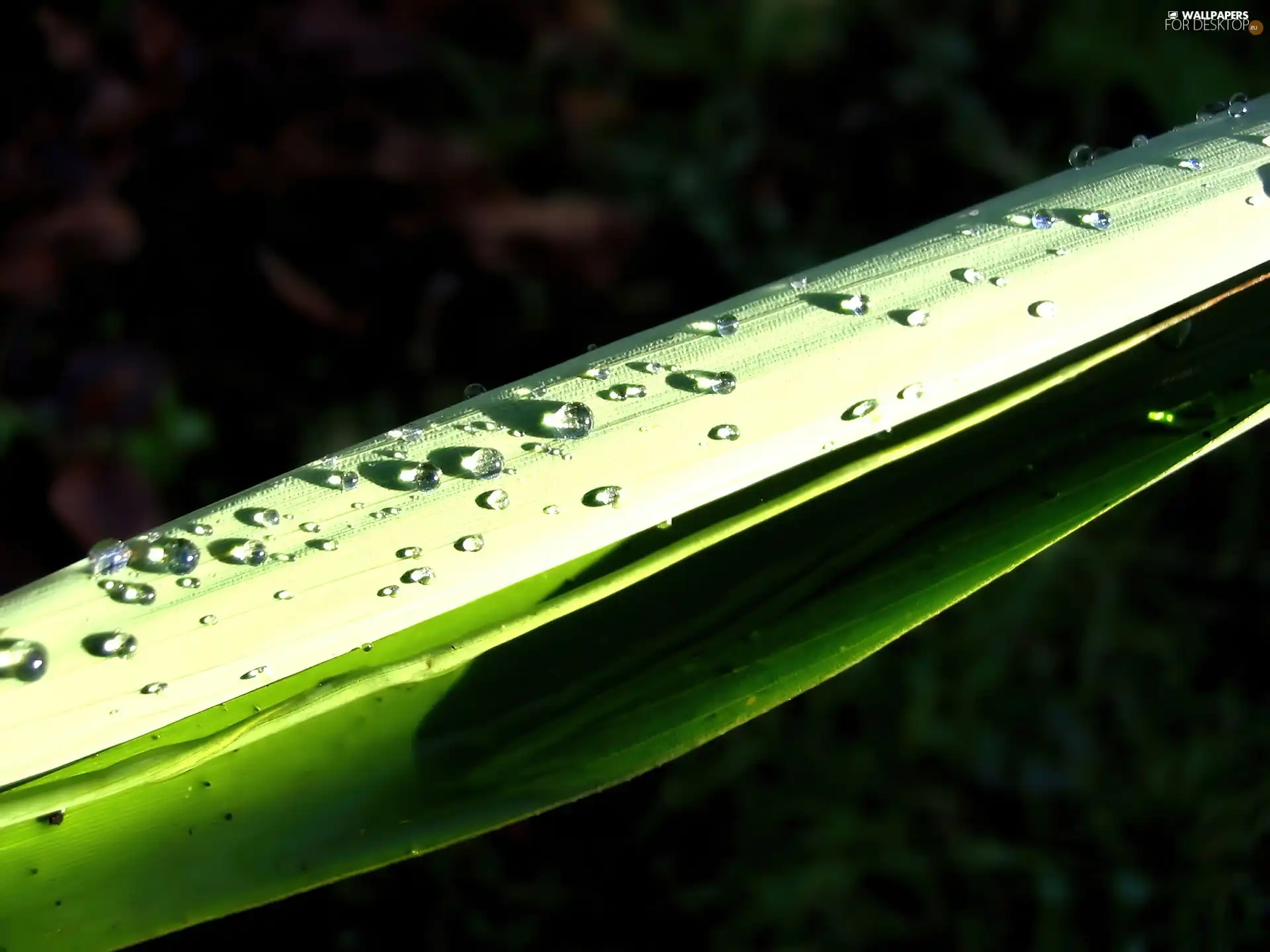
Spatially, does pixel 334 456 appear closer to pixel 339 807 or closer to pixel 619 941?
pixel 339 807

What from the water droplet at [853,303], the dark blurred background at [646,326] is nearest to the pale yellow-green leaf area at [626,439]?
the water droplet at [853,303]

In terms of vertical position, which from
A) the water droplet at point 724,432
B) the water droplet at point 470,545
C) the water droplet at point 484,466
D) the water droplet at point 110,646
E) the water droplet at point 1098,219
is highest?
the water droplet at point 1098,219

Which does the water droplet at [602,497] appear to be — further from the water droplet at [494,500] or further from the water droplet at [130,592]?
the water droplet at [130,592]

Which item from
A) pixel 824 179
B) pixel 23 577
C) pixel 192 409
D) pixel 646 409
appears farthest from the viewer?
pixel 824 179

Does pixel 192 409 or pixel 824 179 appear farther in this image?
pixel 824 179

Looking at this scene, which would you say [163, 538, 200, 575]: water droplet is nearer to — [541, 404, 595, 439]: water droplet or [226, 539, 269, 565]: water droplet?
[226, 539, 269, 565]: water droplet

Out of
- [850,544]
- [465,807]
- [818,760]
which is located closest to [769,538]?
[850,544]

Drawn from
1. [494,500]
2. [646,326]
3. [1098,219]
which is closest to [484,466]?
[494,500]
